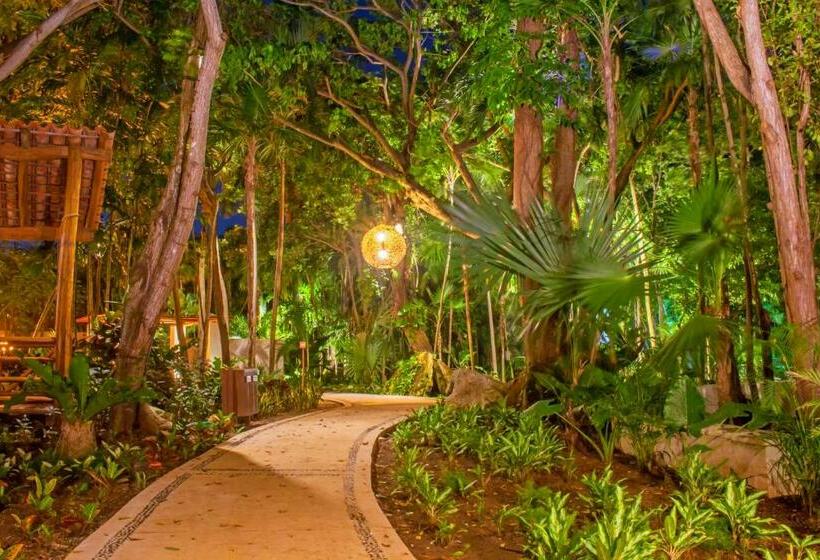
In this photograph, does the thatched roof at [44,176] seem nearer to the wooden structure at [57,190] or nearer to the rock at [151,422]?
the wooden structure at [57,190]

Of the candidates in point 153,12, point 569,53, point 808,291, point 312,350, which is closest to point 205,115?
point 153,12

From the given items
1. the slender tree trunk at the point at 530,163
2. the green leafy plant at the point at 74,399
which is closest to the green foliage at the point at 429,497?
the green leafy plant at the point at 74,399

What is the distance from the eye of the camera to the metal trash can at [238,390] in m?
10.1

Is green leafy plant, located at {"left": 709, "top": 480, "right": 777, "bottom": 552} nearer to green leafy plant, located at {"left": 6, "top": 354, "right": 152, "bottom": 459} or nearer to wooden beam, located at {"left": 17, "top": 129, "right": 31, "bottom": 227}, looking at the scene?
green leafy plant, located at {"left": 6, "top": 354, "right": 152, "bottom": 459}

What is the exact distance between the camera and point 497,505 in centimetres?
610

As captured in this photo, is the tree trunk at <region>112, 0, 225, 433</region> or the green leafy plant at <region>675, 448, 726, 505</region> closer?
the green leafy plant at <region>675, 448, 726, 505</region>

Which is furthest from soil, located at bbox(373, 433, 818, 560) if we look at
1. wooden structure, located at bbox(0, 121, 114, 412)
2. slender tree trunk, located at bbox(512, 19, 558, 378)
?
wooden structure, located at bbox(0, 121, 114, 412)

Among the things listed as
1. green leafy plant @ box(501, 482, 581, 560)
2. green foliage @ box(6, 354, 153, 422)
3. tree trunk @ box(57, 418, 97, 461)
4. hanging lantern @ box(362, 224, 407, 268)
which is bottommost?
green leafy plant @ box(501, 482, 581, 560)

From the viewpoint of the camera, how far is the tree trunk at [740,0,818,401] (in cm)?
618

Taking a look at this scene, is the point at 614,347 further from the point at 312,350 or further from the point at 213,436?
the point at 312,350

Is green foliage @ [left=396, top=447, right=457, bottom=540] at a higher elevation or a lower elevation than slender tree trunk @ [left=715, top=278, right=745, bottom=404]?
lower

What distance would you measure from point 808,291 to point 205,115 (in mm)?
6604

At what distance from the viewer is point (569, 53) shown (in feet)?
34.0

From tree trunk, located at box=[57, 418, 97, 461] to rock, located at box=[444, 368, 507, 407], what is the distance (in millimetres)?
4954
